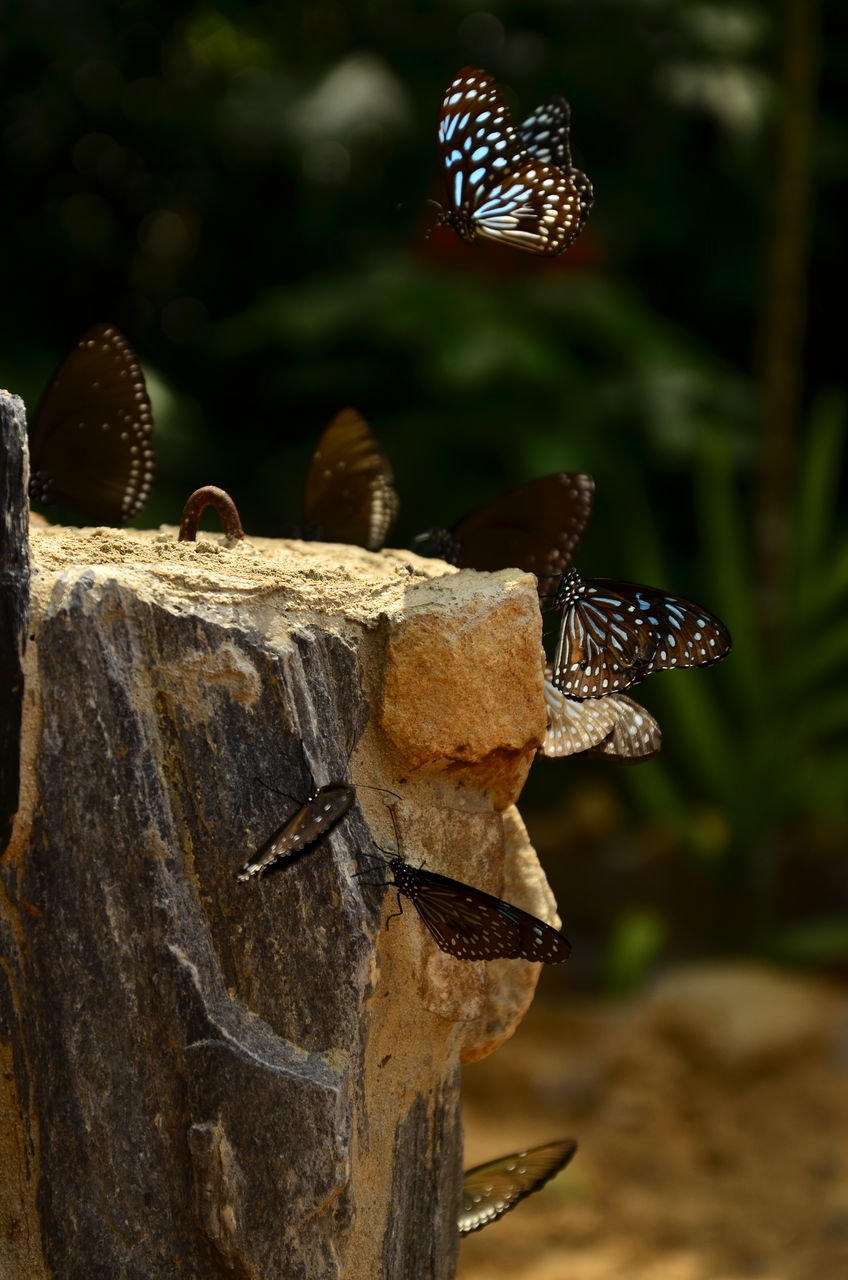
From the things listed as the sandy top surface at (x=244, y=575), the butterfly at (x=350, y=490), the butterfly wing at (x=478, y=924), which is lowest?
the butterfly wing at (x=478, y=924)

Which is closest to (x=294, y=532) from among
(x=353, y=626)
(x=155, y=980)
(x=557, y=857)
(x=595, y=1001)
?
(x=353, y=626)

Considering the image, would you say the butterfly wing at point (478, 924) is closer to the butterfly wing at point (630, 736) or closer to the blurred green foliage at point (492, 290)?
the butterfly wing at point (630, 736)

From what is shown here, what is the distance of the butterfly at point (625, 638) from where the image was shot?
1529 mm

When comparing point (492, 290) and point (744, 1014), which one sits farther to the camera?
point (492, 290)

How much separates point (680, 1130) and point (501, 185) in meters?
2.53

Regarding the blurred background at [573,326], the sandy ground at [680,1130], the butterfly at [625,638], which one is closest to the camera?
→ the butterfly at [625,638]

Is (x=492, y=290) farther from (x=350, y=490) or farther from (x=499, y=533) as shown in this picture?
(x=499, y=533)

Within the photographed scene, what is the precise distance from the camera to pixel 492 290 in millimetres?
3740

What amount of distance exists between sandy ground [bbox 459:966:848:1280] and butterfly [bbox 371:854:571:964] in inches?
64.6

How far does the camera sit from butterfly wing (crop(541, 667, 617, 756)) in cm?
159

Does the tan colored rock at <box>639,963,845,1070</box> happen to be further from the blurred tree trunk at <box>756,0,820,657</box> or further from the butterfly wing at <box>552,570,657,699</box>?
the butterfly wing at <box>552,570,657,699</box>

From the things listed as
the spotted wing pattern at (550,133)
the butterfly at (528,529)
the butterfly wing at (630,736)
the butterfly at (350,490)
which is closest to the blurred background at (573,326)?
the butterfly at (350,490)

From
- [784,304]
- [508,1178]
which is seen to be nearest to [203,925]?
[508,1178]

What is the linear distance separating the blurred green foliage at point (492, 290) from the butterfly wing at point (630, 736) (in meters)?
1.84
